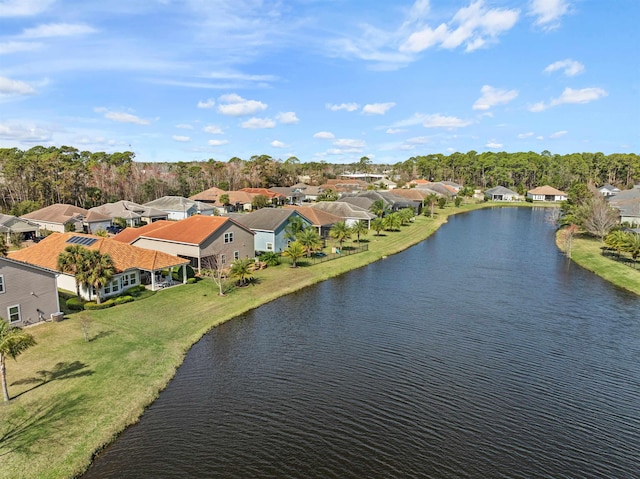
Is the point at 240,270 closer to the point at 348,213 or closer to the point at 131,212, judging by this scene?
the point at 348,213

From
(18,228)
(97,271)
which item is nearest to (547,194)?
(18,228)

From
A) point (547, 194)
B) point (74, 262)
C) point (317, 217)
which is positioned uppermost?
point (547, 194)

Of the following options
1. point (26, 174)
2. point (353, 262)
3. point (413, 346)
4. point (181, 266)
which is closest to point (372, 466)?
point (413, 346)

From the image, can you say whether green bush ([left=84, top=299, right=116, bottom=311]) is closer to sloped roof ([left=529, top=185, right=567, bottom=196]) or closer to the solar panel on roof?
the solar panel on roof

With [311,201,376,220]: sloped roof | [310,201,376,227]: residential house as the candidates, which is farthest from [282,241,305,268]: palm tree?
[311,201,376,220]: sloped roof

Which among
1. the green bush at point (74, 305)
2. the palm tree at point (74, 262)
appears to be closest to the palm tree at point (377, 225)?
the palm tree at point (74, 262)

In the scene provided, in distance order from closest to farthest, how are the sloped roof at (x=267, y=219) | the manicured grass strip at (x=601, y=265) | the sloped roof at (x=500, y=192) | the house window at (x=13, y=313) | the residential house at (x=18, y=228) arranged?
the house window at (x=13, y=313) < the manicured grass strip at (x=601, y=265) < the sloped roof at (x=267, y=219) < the residential house at (x=18, y=228) < the sloped roof at (x=500, y=192)

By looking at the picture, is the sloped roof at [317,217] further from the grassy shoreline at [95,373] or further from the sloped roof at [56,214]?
the sloped roof at [56,214]
